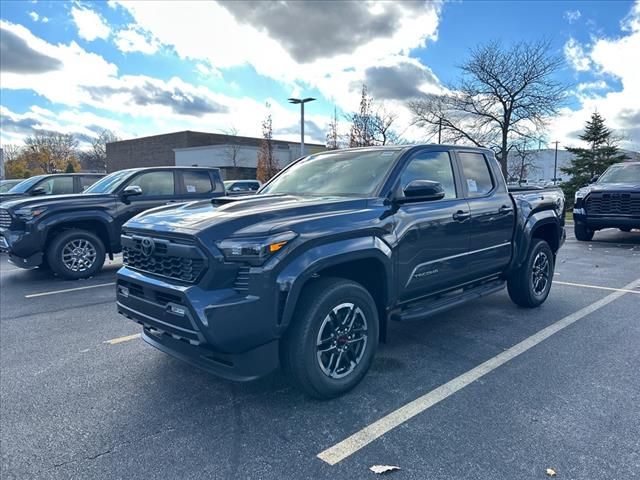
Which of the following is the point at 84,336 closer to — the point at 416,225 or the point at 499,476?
the point at 416,225

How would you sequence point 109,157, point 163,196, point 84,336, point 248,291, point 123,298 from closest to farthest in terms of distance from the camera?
point 248,291
point 123,298
point 84,336
point 163,196
point 109,157

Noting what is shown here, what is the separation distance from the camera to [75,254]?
7.77m

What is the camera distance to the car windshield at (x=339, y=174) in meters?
3.99

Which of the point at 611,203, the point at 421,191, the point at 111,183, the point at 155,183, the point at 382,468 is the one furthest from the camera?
the point at 611,203

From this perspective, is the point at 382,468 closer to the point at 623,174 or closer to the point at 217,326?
the point at 217,326

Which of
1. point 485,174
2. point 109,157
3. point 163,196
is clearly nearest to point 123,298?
point 485,174

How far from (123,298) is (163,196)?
17.6ft

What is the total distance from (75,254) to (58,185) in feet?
13.3

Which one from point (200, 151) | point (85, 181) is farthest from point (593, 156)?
point (200, 151)

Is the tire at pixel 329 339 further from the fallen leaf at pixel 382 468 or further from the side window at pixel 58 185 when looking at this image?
the side window at pixel 58 185

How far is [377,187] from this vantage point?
386cm

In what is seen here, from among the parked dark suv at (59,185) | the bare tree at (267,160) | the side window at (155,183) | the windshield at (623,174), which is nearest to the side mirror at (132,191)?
the side window at (155,183)

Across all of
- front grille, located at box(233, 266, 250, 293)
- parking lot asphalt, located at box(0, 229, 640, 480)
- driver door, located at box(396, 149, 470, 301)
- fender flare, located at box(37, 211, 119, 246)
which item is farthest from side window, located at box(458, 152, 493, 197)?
fender flare, located at box(37, 211, 119, 246)

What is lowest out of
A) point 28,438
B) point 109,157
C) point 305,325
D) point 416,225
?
point 28,438
